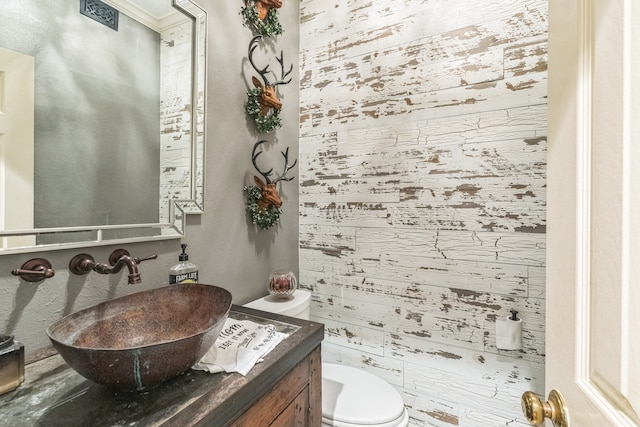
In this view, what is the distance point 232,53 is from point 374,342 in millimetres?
1754

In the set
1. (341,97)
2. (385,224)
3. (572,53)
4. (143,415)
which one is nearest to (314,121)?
(341,97)

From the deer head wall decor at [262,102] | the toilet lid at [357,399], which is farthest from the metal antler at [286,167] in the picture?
the toilet lid at [357,399]

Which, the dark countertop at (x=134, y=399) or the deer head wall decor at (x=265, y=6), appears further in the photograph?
the deer head wall decor at (x=265, y=6)

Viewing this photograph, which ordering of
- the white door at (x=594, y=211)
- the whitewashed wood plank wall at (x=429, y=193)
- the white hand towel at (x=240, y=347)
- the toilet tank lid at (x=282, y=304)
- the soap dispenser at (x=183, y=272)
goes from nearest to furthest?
the white door at (x=594, y=211)
the white hand towel at (x=240, y=347)
the soap dispenser at (x=183, y=272)
the whitewashed wood plank wall at (x=429, y=193)
the toilet tank lid at (x=282, y=304)

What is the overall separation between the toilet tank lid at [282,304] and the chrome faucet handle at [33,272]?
0.87m

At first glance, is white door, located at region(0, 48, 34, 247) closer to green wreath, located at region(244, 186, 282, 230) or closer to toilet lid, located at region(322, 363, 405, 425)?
green wreath, located at region(244, 186, 282, 230)

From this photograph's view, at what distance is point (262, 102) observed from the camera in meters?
1.60

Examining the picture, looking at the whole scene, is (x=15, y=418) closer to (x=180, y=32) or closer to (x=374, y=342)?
(x=180, y=32)

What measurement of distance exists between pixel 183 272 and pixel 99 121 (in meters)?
0.61

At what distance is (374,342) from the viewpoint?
1.74 m

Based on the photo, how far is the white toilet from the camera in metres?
1.18

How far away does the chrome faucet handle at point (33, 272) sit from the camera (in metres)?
0.79

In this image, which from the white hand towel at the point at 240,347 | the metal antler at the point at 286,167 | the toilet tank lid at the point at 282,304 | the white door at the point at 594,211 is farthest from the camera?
the metal antler at the point at 286,167

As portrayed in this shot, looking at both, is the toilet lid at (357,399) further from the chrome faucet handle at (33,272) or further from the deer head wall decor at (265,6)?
the deer head wall decor at (265,6)
